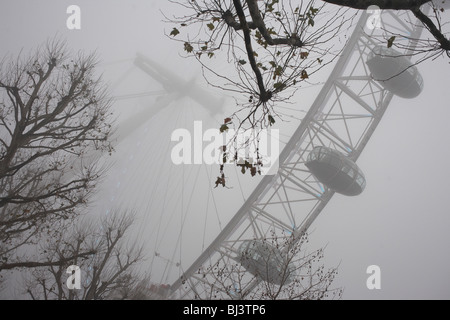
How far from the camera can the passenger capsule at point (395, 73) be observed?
53.0 ft

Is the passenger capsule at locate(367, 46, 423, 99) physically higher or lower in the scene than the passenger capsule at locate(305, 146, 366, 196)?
higher

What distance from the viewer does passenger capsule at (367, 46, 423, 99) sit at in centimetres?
1616

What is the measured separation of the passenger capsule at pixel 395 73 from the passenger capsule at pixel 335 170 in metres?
4.51

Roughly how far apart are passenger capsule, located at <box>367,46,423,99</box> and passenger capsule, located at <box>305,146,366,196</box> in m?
4.51

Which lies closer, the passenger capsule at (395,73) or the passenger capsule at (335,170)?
the passenger capsule at (335,170)

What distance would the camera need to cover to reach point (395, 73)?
16.1m

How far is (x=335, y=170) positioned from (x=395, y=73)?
588cm

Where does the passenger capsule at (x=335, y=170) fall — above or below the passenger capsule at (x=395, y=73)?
below

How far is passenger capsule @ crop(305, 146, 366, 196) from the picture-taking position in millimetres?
15891

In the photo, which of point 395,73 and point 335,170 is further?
point 395,73

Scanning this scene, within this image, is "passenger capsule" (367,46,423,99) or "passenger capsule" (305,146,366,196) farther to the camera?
"passenger capsule" (367,46,423,99)
